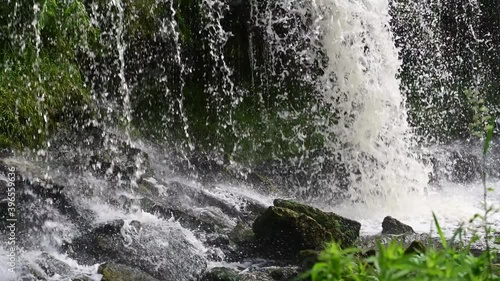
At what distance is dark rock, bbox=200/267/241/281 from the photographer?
5.61 metres

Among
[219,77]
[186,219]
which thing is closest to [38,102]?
[186,219]

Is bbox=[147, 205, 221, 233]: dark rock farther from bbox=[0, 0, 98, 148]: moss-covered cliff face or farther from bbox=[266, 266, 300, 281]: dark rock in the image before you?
bbox=[0, 0, 98, 148]: moss-covered cliff face

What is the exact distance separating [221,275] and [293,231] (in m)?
0.88

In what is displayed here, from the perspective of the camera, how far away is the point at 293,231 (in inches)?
242

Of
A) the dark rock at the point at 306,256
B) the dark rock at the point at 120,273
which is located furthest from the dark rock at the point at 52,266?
the dark rock at the point at 306,256

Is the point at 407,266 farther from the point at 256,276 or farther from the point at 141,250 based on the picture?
the point at 141,250

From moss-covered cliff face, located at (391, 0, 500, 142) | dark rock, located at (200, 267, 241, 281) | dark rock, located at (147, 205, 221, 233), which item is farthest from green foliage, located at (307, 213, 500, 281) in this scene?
moss-covered cliff face, located at (391, 0, 500, 142)

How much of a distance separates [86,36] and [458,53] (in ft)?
25.3

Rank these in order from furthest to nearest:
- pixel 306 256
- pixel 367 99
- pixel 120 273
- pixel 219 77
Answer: pixel 219 77
pixel 367 99
pixel 306 256
pixel 120 273

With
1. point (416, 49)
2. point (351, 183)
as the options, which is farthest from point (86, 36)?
point (416, 49)

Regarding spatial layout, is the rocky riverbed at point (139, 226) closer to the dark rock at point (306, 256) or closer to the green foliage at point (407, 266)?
the dark rock at point (306, 256)

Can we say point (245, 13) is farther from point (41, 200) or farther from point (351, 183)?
point (41, 200)

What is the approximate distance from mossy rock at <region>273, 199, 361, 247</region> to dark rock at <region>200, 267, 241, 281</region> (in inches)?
45.4

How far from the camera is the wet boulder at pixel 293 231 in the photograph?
612 centimetres
